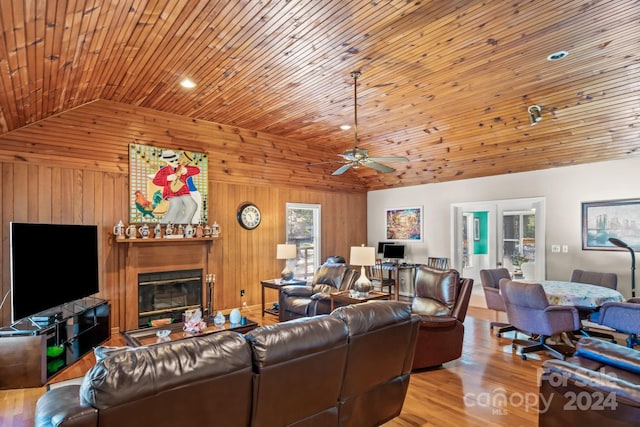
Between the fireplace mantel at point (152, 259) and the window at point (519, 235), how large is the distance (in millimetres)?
5325

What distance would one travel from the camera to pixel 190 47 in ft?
11.0

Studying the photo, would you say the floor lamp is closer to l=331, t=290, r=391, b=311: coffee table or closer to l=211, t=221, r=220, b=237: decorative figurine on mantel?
l=331, t=290, r=391, b=311: coffee table

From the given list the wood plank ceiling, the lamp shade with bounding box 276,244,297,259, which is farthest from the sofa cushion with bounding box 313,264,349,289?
the wood plank ceiling

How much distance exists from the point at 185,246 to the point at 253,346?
14.5 ft

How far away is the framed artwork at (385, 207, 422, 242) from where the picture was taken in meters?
7.92

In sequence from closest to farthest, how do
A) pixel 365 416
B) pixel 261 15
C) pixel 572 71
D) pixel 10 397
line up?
pixel 365 416 → pixel 261 15 → pixel 10 397 → pixel 572 71

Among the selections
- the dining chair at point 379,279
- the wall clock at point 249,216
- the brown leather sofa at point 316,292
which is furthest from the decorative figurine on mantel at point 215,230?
the dining chair at point 379,279

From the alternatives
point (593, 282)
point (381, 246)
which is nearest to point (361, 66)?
point (593, 282)

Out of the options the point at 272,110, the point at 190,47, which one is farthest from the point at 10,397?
the point at 272,110

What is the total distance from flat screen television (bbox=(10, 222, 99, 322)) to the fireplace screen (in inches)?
28.5

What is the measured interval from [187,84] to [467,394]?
14.8 ft

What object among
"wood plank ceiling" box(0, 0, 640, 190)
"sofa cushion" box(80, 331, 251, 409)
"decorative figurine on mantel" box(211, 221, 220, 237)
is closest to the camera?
"sofa cushion" box(80, 331, 251, 409)

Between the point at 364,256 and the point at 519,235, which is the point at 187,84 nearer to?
the point at 364,256

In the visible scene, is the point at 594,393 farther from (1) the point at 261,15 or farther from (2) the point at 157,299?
(2) the point at 157,299
